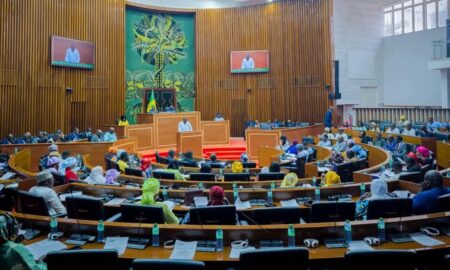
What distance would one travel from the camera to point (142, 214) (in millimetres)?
4020

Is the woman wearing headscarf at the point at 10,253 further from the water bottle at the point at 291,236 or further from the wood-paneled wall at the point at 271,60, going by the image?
the wood-paneled wall at the point at 271,60

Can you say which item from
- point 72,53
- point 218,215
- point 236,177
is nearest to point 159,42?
point 72,53

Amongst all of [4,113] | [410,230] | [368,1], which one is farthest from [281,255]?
[368,1]

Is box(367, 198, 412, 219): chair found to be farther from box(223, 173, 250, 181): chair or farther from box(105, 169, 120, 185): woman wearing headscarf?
box(105, 169, 120, 185): woman wearing headscarf

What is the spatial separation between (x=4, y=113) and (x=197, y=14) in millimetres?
9807

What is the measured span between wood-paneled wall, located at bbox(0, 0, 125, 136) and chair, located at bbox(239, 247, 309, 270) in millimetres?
13218

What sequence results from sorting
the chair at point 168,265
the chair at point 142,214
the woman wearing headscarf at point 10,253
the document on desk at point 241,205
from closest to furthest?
the woman wearing headscarf at point 10,253, the chair at point 168,265, the chair at point 142,214, the document on desk at point 241,205

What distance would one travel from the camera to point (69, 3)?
15531 mm

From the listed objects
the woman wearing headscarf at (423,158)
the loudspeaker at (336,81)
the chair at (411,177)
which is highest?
the loudspeaker at (336,81)

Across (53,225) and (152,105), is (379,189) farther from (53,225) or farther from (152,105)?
(152,105)

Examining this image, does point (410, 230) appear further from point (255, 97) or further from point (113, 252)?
point (255, 97)

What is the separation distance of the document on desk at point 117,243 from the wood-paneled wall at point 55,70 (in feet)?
38.6

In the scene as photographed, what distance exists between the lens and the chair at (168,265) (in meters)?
2.41

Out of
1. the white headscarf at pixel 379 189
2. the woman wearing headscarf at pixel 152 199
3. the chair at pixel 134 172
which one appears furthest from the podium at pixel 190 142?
the white headscarf at pixel 379 189
